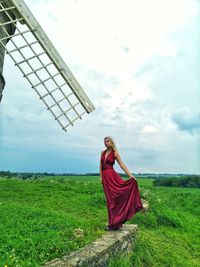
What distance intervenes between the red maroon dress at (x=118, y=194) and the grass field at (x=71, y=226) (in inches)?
21.8

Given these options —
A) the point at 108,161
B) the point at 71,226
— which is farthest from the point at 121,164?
the point at 71,226

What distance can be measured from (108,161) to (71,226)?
1575 millimetres

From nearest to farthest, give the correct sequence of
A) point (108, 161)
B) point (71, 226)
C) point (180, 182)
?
point (71, 226)
point (108, 161)
point (180, 182)

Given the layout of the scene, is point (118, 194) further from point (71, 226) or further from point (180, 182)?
point (180, 182)

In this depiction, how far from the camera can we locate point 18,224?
9859 mm

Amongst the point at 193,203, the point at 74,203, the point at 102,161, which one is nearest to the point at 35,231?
the point at 102,161

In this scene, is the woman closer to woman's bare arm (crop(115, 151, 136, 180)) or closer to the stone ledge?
woman's bare arm (crop(115, 151, 136, 180))

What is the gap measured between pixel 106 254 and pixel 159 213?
659 centimetres

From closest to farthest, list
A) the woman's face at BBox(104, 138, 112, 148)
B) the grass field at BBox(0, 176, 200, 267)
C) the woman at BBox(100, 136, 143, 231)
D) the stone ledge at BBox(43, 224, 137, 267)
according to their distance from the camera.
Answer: the stone ledge at BBox(43, 224, 137, 267) → the grass field at BBox(0, 176, 200, 267) → the woman's face at BBox(104, 138, 112, 148) → the woman at BBox(100, 136, 143, 231)

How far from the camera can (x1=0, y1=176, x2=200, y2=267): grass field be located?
816 cm

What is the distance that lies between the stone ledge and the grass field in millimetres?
169

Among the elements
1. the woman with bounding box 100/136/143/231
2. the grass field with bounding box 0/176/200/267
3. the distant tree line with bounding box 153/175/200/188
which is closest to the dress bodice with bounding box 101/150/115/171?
the woman with bounding box 100/136/143/231

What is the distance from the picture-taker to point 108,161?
33.6ft

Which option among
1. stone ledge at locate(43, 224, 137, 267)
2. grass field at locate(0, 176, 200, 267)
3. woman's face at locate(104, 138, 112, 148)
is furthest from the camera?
woman's face at locate(104, 138, 112, 148)
